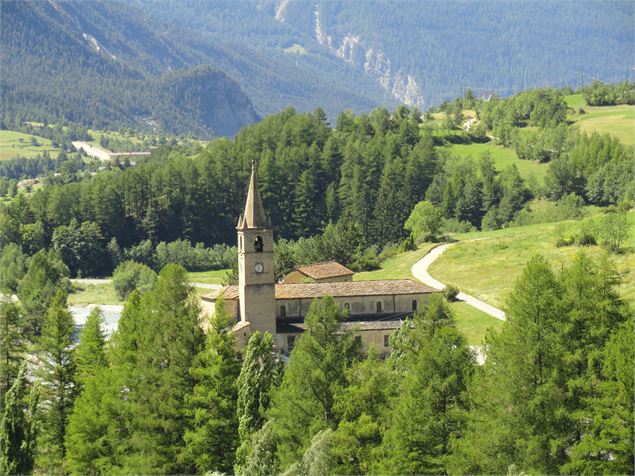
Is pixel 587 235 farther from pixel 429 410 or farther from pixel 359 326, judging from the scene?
pixel 429 410

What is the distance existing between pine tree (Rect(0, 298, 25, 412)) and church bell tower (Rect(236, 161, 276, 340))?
16779mm

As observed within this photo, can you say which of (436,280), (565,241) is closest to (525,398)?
(436,280)

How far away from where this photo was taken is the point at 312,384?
1746 inches

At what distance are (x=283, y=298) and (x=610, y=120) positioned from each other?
122631mm

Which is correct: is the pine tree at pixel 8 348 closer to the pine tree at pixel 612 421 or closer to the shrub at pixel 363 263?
the pine tree at pixel 612 421

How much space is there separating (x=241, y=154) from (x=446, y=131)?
42.5m

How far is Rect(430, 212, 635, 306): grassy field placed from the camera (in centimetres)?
8600

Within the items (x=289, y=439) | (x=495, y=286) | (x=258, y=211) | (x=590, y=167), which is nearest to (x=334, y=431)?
(x=289, y=439)

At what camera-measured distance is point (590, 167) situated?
14900 centimetres

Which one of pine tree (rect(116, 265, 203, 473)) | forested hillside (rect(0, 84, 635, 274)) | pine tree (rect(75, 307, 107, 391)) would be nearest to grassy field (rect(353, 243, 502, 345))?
pine tree (rect(116, 265, 203, 473))

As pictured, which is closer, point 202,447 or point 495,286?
point 202,447

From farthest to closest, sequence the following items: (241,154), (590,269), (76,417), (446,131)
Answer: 1. (446,131)
2. (241,154)
3. (76,417)
4. (590,269)

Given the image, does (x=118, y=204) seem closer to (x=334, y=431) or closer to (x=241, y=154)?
(x=241, y=154)

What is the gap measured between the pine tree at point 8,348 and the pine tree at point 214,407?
12.2 metres
